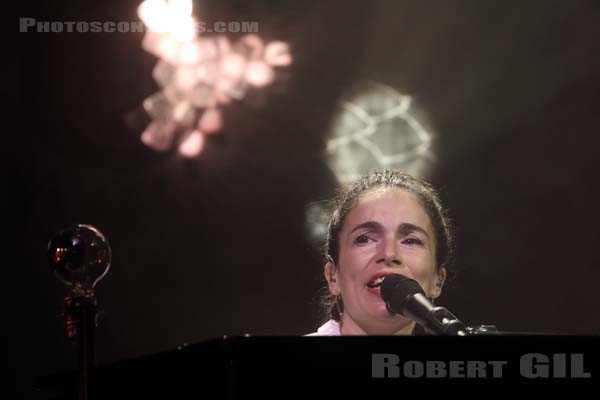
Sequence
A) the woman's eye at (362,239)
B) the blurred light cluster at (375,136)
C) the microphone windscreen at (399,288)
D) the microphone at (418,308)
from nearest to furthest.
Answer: the microphone at (418,308) → the microphone windscreen at (399,288) → the woman's eye at (362,239) → the blurred light cluster at (375,136)

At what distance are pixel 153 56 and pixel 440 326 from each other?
2.12m

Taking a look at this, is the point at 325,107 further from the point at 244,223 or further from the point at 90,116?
the point at 90,116

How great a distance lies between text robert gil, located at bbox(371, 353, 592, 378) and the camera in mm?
975

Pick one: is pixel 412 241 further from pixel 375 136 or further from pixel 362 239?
pixel 375 136

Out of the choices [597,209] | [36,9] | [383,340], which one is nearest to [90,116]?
[36,9]

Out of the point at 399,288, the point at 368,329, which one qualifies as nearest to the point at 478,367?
the point at 399,288

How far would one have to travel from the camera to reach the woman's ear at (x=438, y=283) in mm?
3006

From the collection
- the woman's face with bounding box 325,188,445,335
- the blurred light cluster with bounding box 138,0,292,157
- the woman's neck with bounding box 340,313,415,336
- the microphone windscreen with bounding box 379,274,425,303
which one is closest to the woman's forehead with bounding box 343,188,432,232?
the woman's face with bounding box 325,188,445,335

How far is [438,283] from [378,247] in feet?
1.00

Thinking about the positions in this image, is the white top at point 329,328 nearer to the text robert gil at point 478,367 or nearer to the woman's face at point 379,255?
the woman's face at point 379,255

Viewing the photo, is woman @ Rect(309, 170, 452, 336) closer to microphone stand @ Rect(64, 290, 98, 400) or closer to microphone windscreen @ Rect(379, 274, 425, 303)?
microphone windscreen @ Rect(379, 274, 425, 303)

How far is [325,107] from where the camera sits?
10.3 ft

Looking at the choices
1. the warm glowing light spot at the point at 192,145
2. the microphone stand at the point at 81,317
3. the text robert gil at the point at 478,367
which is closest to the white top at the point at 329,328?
the warm glowing light spot at the point at 192,145

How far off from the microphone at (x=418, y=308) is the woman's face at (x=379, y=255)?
3.63ft
